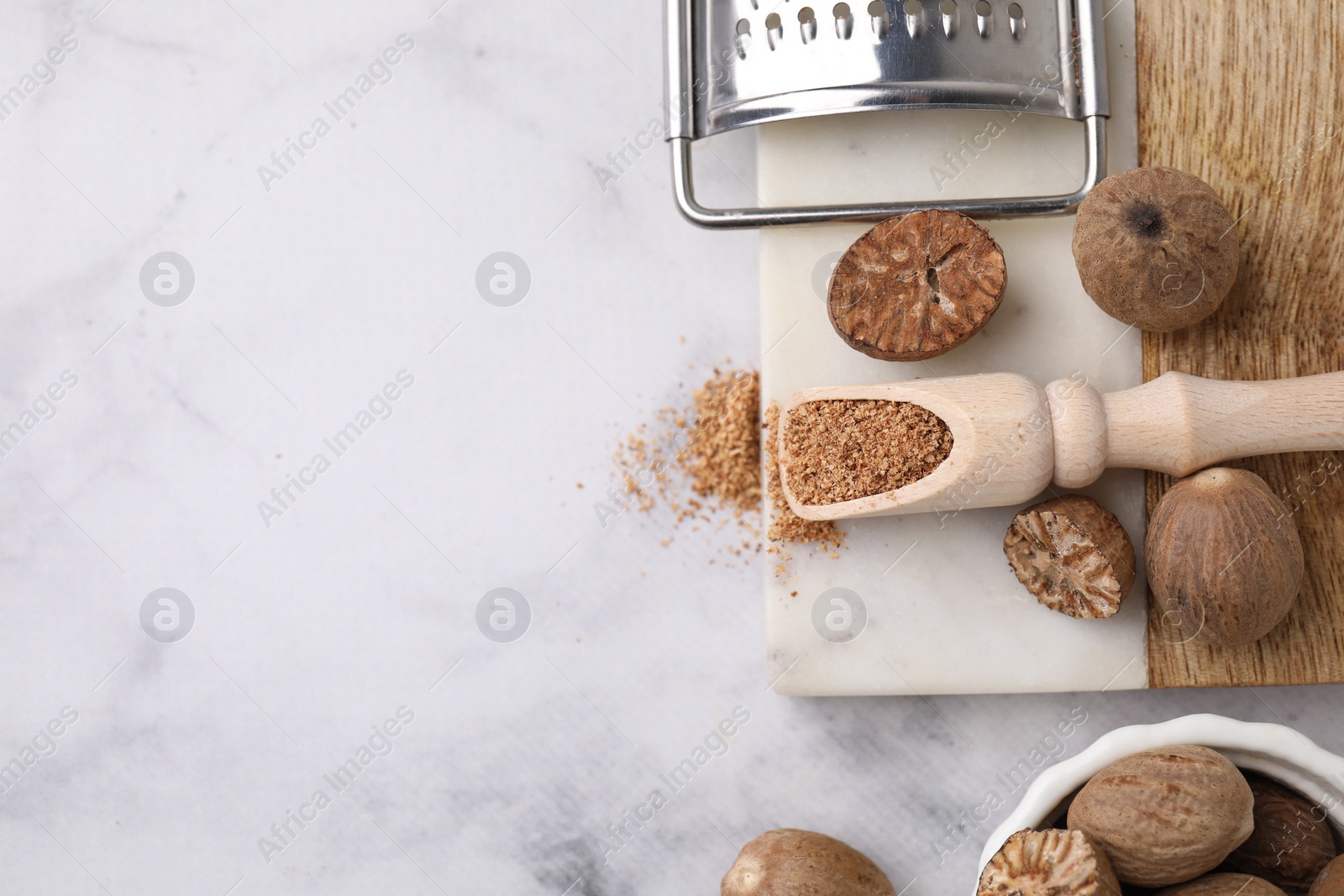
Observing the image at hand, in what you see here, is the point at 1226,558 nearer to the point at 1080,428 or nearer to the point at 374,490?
the point at 1080,428

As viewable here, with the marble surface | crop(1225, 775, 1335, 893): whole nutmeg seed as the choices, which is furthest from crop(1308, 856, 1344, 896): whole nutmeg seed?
the marble surface

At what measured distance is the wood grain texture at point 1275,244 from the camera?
843 mm

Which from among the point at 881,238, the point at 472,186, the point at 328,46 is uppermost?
the point at 328,46

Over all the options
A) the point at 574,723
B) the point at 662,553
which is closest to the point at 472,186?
the point at 662,553

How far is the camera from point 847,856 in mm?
863

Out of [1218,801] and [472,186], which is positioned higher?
[472,186]

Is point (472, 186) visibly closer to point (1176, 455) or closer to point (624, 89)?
point (624, 89)

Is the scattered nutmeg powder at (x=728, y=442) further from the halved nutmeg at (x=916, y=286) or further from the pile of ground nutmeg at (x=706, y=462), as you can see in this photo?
the halved nutmeg at (x=916, y=286)

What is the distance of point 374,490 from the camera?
994mm

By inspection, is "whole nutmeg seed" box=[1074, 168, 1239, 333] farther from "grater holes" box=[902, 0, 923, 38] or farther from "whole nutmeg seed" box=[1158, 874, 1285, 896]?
"whole nutmeg seed" box=[1158, 874, 1285, 896]

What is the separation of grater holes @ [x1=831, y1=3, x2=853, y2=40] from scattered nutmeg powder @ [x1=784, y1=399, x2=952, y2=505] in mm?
319

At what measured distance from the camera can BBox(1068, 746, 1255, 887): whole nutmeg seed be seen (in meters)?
0.68

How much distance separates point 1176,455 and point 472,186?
723mm

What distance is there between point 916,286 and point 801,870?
0.52 m
